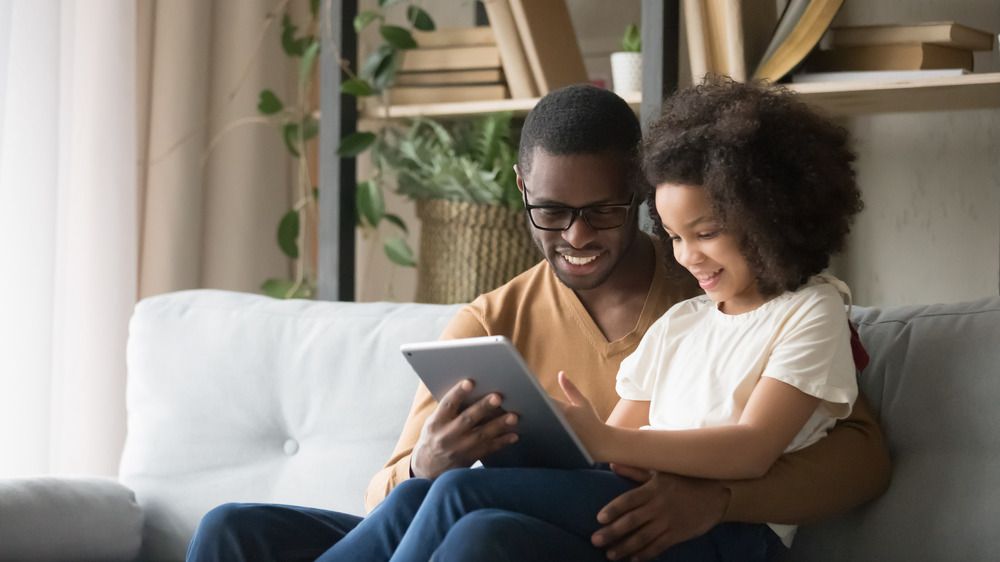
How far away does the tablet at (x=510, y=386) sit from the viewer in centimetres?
98

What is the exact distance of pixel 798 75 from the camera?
168 cm

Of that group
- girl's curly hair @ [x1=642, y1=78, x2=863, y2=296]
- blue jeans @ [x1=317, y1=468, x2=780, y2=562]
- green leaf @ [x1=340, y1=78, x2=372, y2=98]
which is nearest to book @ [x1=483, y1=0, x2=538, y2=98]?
green leaf @ [x1=340, y1=78, x2=372, y2=98]

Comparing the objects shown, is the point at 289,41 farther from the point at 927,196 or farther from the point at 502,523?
the point at 502,523

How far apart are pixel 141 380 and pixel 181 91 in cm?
79

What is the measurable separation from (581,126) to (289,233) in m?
1.13

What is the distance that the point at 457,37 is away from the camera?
2.03 m

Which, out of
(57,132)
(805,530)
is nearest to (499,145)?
(57,132)

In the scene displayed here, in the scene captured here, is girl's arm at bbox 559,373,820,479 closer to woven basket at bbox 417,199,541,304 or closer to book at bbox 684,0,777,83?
book at bbox 684,0,777,83

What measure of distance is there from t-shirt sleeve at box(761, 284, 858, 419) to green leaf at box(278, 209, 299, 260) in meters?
1.39

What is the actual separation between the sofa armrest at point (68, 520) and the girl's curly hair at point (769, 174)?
0.97 metres

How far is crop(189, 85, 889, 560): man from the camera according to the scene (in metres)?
1.02

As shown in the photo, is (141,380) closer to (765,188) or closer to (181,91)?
(181,91)

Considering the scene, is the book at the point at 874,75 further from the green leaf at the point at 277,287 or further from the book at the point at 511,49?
the green leaf at the point at 277,287

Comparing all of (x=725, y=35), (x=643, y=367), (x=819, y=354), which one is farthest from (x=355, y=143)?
(x=819, y=354)
